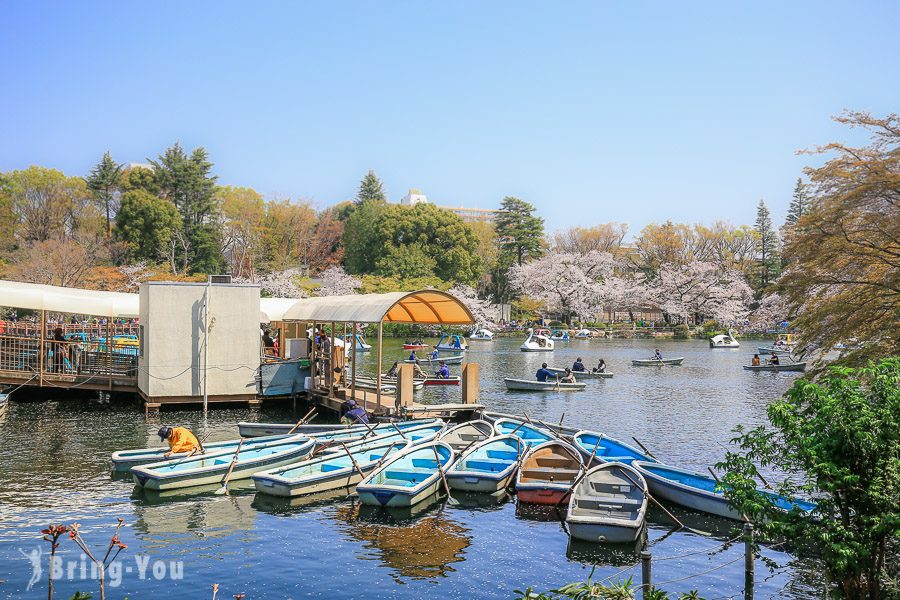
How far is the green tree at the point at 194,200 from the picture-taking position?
2675 inches

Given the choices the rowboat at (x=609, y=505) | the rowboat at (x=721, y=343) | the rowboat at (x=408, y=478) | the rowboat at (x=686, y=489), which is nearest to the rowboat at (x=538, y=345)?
the rowboat at (x=721, y=343)

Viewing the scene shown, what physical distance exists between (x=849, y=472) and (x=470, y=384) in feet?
57.9

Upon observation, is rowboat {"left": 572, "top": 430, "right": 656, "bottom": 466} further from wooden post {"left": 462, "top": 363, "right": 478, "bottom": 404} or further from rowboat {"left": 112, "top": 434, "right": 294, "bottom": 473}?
rowboat {"left": 112, "top": 434, "right": 294, "bottom": 473}

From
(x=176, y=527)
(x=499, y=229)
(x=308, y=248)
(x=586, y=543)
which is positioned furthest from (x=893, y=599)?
(x=499, y=229)

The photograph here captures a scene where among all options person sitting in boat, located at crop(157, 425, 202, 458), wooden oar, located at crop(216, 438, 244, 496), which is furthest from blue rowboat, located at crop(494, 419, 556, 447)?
person sitting in boat, located at crop(157, 425, 202, 458)

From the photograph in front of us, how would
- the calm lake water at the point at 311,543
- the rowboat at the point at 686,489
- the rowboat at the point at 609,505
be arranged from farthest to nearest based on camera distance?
the rowboat at the point at 686,489, the rowboat at the point at 609,505, the calm lake water at the point at 311,543

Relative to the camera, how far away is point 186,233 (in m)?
68.6

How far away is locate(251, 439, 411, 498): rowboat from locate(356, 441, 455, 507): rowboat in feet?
1.40

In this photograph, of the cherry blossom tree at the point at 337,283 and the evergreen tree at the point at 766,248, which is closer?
the cherry blossom tree at the point at 337,283

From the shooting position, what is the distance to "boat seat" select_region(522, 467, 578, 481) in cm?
1598

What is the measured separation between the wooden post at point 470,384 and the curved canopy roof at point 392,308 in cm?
159

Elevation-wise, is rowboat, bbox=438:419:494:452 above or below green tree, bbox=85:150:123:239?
below

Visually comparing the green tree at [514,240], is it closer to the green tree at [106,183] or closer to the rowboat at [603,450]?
the green tree at [106,183]

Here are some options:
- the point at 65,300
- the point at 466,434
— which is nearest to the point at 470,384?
the point at 466,434
